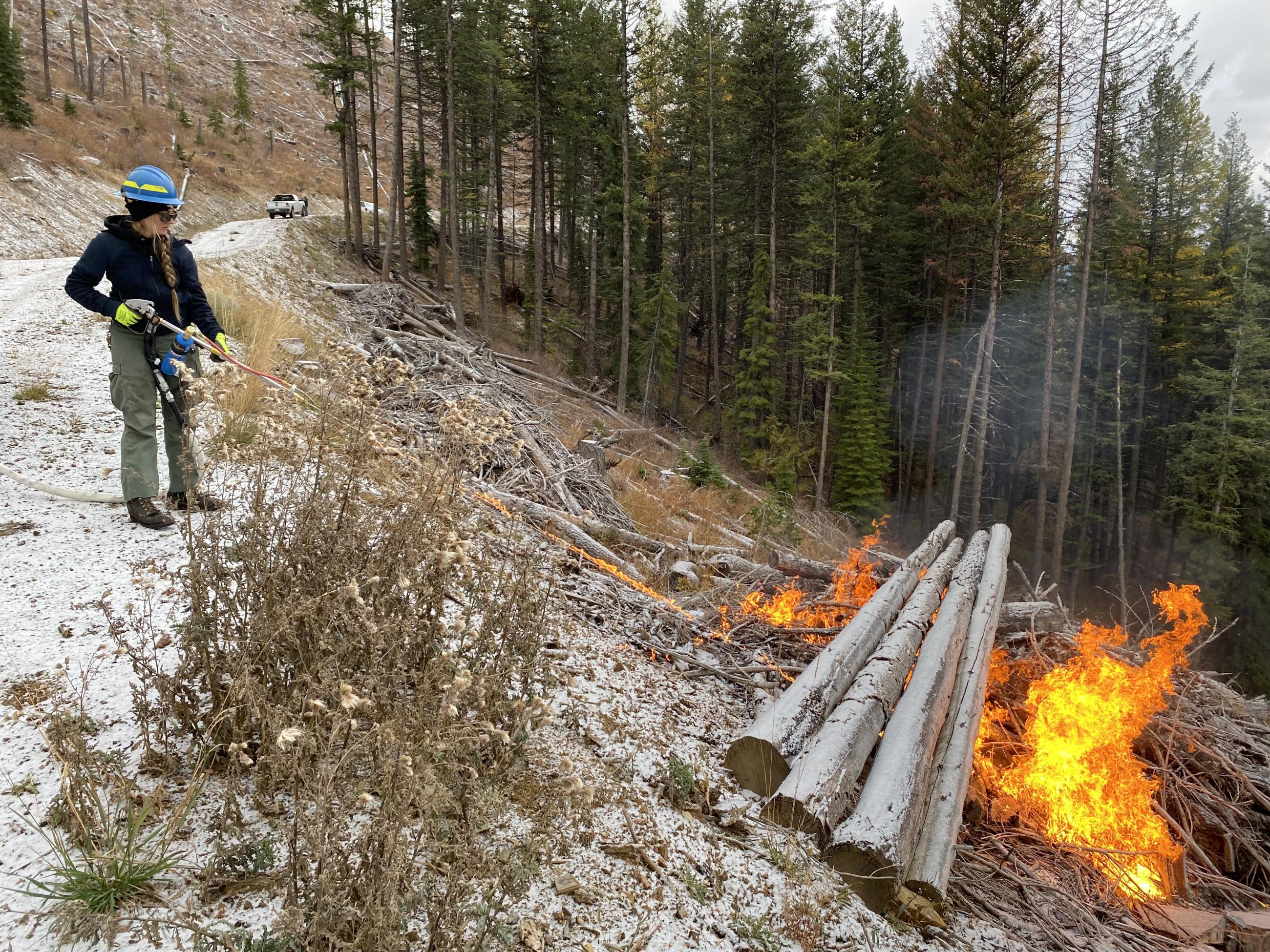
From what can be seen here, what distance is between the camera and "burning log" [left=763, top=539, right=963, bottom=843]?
3.19 metres

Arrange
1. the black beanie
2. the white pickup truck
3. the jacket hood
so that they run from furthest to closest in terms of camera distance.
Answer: the white pickup truck → the jacket hood → the black beanie

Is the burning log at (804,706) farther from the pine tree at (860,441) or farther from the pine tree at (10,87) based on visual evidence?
the pine tree at (10,87)

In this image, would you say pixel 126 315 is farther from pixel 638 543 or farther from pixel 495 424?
pixel 638 543

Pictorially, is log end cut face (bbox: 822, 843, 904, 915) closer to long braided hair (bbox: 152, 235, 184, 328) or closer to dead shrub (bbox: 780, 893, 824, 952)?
dead shrub (bbox: 780, 893, 824, 952)

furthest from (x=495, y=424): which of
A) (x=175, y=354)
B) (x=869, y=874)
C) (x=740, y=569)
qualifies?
(x=740, y=569)

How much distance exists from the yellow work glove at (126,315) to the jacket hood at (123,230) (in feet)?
1.57

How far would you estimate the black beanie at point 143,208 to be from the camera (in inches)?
153

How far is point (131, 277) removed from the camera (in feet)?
13.4

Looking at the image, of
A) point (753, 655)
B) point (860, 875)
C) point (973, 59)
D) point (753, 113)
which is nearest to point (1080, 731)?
point (753, 655)

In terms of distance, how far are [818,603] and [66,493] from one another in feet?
21.7

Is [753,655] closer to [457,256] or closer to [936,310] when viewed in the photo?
[457,256]

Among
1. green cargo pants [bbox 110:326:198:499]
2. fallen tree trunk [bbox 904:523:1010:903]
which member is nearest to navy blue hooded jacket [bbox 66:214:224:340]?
green cargo pants [bbox 110:326:198:499]

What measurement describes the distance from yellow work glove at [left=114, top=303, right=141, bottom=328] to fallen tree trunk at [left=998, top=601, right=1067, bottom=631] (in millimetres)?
7718

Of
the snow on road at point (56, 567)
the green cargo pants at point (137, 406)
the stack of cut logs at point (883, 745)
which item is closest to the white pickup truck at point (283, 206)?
the snow on road at point (56, 567)
